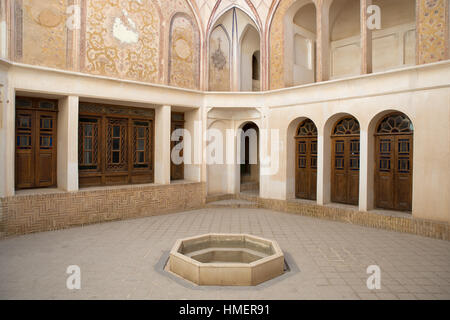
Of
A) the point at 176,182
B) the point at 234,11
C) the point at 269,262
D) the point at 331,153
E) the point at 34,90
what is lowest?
the point at 269,262

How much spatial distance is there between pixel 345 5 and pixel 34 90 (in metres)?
10.2

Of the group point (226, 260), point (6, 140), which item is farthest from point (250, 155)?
point (6, 140)

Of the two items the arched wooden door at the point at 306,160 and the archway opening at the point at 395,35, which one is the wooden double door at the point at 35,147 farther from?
the archway opening at the point at 395,35

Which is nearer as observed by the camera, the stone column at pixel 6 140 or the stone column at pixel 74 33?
the stone column at pixel 6 140

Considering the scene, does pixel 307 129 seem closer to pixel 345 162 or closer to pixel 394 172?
pixel 345 162

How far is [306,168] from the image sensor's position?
984cm

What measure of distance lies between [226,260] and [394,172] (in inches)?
207

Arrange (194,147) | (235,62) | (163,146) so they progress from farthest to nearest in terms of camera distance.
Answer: (235,62)
(194,147)
(163,146)

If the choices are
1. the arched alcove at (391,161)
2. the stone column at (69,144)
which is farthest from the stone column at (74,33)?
the arched alcove at (391,161)

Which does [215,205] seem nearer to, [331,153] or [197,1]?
[331,153]

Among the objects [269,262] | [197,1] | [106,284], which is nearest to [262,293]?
[269,262]

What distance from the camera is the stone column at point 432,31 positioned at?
6633 millimetres

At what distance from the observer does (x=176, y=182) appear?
1013 centimetres

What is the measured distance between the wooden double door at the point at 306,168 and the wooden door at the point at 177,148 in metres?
3.98
